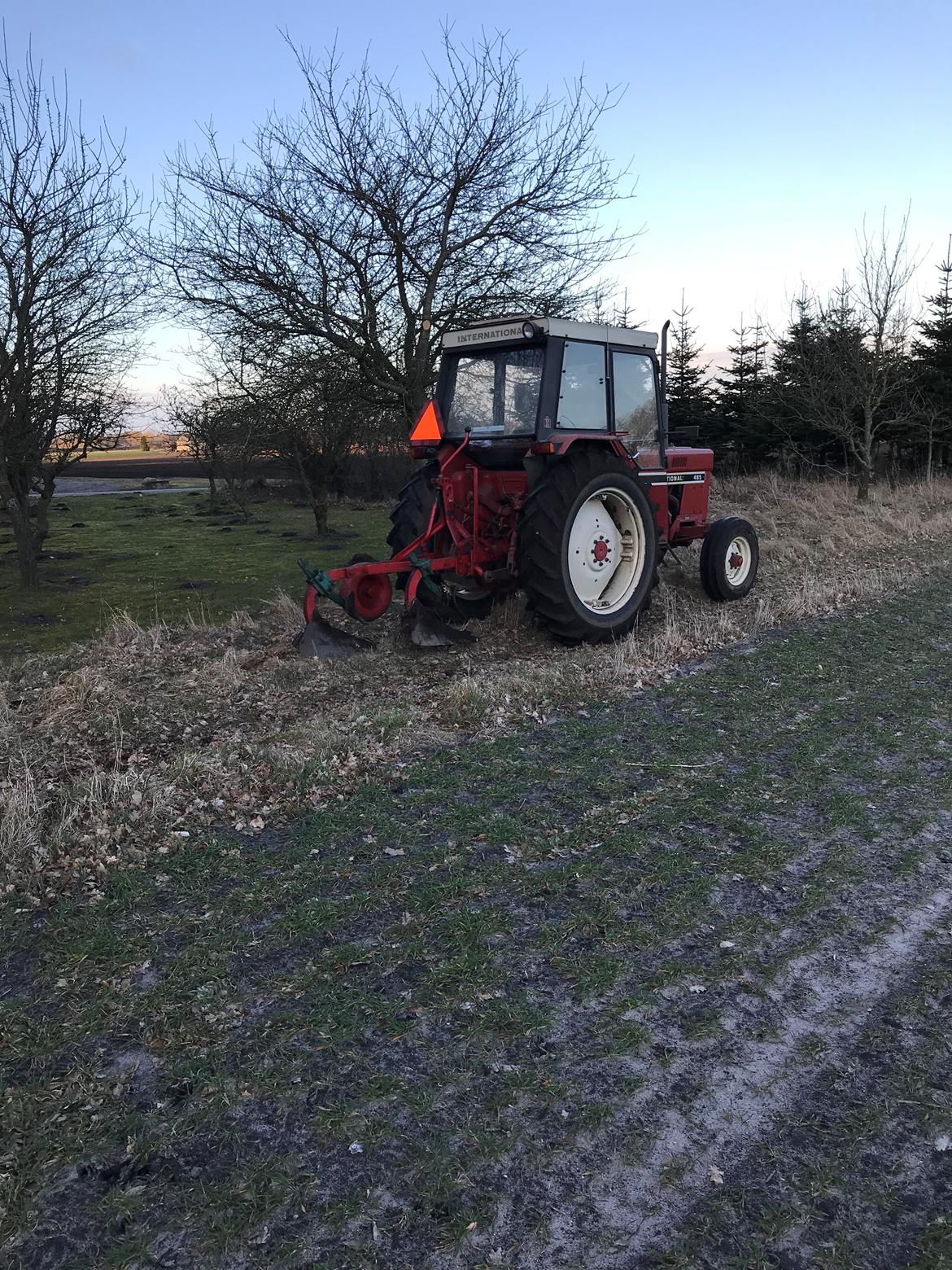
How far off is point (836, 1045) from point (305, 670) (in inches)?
174

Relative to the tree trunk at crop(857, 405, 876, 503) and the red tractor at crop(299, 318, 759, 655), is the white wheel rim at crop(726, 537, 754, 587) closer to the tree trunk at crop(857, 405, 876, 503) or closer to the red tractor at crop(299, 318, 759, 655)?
the red tractor at crop(299, 318, 759, 655)

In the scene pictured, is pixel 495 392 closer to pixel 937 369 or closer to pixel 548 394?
pixel 548 394

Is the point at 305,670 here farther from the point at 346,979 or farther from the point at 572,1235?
the point at 572,1235

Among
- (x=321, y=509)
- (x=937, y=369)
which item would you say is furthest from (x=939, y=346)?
(x=321, y=509)

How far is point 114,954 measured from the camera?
115 inches

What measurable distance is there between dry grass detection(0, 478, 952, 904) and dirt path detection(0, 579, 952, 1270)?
350 mm

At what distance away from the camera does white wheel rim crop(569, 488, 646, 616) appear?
270 inches

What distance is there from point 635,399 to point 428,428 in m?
1.76

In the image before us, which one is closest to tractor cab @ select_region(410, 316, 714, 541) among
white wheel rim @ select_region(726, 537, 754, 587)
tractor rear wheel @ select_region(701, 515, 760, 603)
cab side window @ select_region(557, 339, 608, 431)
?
cab side window @ select_region(557, 339, 608, 431)

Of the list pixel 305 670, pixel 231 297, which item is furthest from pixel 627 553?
pixel 231 297

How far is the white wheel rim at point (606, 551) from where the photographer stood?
686 centimetres

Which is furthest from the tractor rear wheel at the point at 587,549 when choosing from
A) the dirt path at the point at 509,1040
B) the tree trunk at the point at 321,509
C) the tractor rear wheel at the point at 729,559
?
the tree trunk at the point at 321,509

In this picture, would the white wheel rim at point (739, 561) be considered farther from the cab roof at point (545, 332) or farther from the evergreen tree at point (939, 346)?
the evergreen tree at point (939, 346)

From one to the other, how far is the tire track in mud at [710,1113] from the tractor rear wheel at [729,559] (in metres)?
Answer: 5.63
